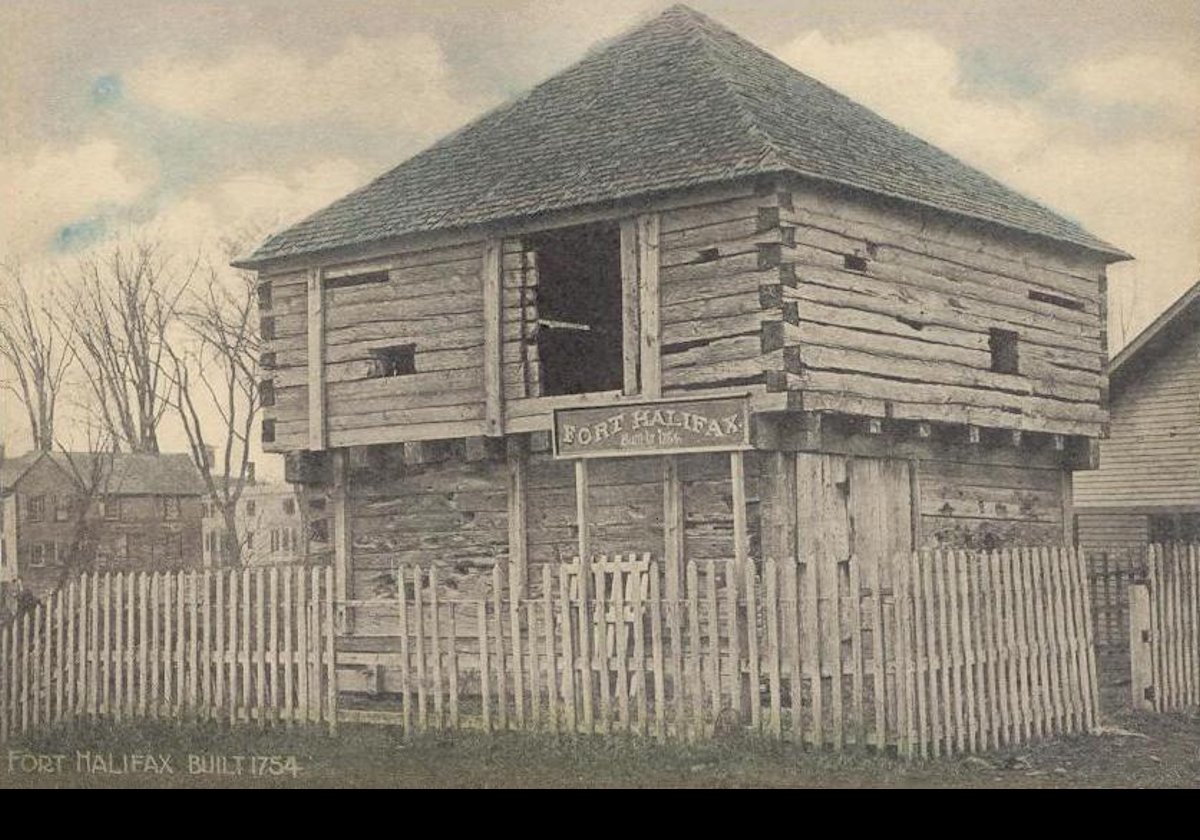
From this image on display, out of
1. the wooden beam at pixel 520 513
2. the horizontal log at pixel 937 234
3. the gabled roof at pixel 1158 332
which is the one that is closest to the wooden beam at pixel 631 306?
the horizontal log at pixel 937 234

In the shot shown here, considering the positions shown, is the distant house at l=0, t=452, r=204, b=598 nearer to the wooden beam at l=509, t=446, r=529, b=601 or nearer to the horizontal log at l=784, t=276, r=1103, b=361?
the wooden beam at l=509, t=446, r=529, b=601

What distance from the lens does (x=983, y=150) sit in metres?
12.9

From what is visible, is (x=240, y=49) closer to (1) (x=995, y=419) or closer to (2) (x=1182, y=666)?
(1) (x=995, y=419)

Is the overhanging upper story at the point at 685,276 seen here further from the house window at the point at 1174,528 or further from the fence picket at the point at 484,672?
the house window at the point at 1174,528

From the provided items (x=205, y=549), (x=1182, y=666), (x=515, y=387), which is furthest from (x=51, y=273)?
(x=205, y=549)

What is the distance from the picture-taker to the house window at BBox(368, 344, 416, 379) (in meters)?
16.8

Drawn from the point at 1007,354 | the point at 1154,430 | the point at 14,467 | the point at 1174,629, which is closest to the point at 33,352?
the point at 14,467

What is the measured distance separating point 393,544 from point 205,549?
24.7 metres

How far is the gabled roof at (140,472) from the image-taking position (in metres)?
18.5

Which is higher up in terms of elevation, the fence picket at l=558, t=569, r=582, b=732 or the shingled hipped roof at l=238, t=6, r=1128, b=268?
the shingled hipped roof at l=238, t=6, r=1128, b=268

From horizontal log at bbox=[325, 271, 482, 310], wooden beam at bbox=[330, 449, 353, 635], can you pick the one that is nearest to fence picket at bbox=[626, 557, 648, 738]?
horizontal log at bbox=[325, 271, 482, 310]

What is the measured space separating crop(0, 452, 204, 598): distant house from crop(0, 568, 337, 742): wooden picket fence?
1034mm

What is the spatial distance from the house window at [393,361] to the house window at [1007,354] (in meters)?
6.23
